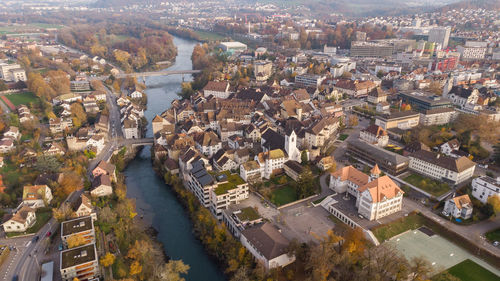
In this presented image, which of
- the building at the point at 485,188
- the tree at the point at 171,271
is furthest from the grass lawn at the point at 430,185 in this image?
the tree at the point at 171,271

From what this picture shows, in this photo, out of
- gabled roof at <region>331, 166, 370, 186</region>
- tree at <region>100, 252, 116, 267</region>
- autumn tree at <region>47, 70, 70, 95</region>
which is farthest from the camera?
autumn tree at <region>47, 70, 70, 95</region>

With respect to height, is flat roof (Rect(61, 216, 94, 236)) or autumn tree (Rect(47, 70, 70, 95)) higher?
autumn tree (Rect(47, 70, 70, 95))

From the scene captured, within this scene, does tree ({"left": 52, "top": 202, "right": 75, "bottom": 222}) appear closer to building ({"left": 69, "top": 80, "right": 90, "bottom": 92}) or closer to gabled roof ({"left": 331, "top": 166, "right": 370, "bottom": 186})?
gabled roof ({"left": 331, "top": 166, "right": 370, "bottom": 186})

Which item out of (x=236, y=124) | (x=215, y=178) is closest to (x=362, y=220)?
(x=215, y=178)

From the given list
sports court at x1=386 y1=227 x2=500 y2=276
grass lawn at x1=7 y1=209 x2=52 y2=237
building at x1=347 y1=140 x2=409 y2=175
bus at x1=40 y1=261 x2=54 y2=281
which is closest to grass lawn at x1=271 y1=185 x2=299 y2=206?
sports court at x1=386 y1=227 x2=500 y2=276

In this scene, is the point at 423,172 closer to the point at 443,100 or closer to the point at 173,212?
the point at 443,100

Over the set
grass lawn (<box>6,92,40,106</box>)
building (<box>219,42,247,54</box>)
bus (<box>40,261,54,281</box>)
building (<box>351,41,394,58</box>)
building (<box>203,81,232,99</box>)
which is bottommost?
bus (<box>40,261,54,281</box>)

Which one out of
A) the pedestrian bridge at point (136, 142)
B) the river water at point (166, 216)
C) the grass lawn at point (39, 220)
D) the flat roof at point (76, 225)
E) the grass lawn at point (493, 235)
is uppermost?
the grass lawn at point (493, 235)

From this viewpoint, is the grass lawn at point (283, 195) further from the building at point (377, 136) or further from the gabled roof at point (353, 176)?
the building at point (377, 136)
